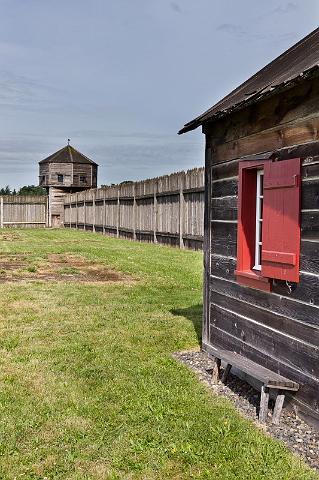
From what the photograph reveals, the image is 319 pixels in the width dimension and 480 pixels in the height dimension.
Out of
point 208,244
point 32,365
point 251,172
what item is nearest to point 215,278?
point 208,244

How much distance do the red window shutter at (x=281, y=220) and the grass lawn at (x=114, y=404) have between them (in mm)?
1577

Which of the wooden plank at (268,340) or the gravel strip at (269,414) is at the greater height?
the wooden plank at (268,340)

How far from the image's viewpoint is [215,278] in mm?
6656

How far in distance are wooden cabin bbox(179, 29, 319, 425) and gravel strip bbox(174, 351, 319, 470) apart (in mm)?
169

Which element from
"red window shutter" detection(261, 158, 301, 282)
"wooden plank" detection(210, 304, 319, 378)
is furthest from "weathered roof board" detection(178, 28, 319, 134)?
"wooden plank" detection(210, 304, 319, 378)

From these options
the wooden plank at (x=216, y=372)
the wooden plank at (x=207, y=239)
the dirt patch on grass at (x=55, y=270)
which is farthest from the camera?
the dirt patch on grass at (x=55, y=270)

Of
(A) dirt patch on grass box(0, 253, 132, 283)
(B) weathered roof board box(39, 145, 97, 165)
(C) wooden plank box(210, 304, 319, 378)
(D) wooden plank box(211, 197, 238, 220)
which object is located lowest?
(A) dirt patch on grass box(0, 253, 132, 283)

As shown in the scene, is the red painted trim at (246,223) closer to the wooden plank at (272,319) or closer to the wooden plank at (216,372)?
the wooden plank at (272,319)

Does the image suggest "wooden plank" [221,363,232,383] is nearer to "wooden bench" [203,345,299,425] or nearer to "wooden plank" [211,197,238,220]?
"wooden bench" [203,345,299,425]

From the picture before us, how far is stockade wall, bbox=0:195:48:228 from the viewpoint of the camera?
38594 mm

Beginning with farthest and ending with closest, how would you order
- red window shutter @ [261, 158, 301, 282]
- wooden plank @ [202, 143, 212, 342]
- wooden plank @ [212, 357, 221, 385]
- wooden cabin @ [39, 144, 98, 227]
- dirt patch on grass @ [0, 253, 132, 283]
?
wooden cabin @ [39, 144, 98, 227], dirt patch on grass @ [0, 253, 132, 283], wooden plank @ [202, 143, 212, 342], wooden plank @ [212, 357, 221, 385], red window shutter @ [261, 158, 301, 282]

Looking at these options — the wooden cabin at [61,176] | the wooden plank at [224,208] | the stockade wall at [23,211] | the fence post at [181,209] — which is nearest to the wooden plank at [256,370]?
the wooden plank at [224,208]

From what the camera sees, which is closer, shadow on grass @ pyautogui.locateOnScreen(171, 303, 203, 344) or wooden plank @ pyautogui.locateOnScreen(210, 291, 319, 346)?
wooden plank @ pyautogui.locateOnScreen(210, 291, 319, 346)

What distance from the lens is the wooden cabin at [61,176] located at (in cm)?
4091
